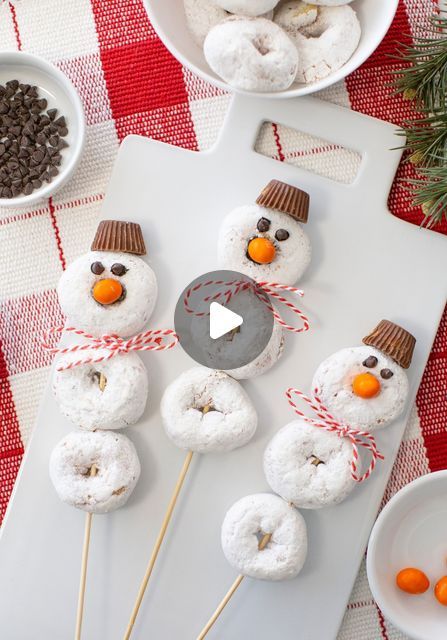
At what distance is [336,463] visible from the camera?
1251 mm

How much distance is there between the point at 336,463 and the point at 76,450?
17.6 inches

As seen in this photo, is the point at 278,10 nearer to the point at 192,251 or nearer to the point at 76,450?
the point at 192,251

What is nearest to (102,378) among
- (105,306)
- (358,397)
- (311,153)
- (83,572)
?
(105,306)

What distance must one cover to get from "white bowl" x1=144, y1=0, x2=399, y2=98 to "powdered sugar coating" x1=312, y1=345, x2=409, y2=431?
18.0 inches

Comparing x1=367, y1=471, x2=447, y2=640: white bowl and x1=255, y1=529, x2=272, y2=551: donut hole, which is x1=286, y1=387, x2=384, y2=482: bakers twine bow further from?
x1=255, y1=529, x2=272, y2=551: donut hole

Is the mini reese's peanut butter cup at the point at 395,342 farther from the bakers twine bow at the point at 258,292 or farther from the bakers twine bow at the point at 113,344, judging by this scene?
the bakers twine bow at the point at 113,344

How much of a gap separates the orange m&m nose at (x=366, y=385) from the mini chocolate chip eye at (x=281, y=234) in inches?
10.6

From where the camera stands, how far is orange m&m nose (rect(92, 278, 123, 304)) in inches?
48.3

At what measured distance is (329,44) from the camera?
122 cm

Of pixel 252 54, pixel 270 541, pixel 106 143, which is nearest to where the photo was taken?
pixel 252 54

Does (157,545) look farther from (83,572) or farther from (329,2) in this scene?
Answer: (329,2)

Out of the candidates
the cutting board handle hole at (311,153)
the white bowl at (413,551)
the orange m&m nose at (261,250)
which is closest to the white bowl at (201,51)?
the cutting board handle hole at (311,153)

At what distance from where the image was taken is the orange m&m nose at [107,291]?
123 centimetres

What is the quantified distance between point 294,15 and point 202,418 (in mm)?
709
